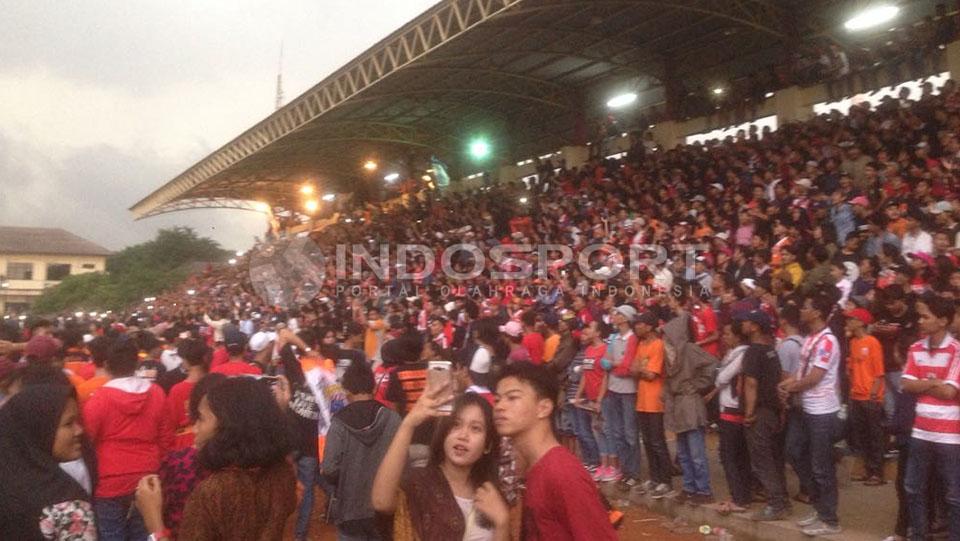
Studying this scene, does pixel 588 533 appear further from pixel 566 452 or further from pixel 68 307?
pixel 68 307

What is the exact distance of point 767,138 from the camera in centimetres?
1463

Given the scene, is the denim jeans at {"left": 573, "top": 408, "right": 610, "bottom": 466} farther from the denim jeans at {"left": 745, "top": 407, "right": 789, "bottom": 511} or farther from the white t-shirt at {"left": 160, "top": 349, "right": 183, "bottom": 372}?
the white t-shirt at {"left": 160, "top": 349, "right": 183, "bottom": 372}

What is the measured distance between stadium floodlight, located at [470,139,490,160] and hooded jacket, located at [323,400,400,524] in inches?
894

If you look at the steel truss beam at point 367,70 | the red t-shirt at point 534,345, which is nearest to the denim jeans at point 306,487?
the red t-shirt at point 534,345

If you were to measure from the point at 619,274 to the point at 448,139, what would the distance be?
1630 cm

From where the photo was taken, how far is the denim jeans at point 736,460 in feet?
19.6

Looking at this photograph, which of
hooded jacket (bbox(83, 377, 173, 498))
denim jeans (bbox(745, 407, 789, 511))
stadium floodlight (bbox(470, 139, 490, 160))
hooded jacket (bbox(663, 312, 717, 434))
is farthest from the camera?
stadium floodlight (bbox(470, 139, 490, 160))

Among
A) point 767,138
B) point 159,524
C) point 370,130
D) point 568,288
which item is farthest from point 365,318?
point 370,130

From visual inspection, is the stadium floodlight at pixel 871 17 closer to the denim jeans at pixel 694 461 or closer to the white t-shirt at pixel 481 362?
the denim jeans at pixel 694 461

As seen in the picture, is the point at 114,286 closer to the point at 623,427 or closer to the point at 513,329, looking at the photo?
the point at 513,329

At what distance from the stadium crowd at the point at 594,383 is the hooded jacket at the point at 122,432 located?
0.04ft

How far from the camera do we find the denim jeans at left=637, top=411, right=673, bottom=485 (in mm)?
6695

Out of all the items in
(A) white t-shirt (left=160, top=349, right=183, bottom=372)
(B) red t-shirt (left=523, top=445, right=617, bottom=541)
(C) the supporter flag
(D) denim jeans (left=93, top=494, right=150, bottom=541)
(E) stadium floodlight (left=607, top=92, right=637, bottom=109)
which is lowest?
(D) denim jeans (left=93, top=494, right=150, bottom=541)

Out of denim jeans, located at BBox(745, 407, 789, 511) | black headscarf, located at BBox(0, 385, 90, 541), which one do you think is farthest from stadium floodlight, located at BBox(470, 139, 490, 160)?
black headscarf, located at BBox(0, 385, 90, 541)
